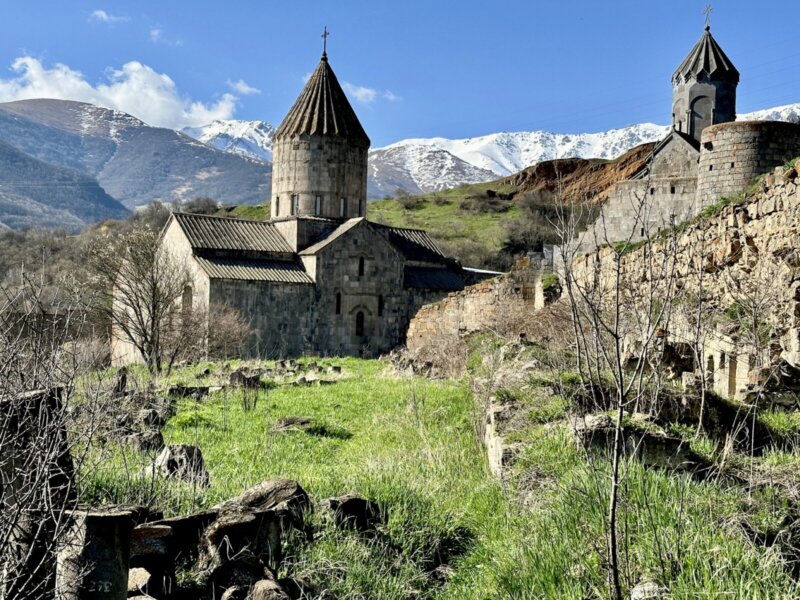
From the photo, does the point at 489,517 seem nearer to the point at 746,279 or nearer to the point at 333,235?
the point at 746,279

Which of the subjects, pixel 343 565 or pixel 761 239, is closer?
pixel 343 565

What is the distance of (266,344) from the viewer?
25.8m

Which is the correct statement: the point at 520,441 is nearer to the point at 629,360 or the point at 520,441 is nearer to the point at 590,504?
the point at 590,504

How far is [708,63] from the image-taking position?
36.1 meters

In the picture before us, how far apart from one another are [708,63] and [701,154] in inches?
708

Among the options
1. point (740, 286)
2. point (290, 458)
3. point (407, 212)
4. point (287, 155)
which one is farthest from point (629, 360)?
point (407, 212)

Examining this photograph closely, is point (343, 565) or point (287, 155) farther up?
point (287, 155)

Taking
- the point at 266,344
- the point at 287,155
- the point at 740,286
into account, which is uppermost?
the point at 287,155

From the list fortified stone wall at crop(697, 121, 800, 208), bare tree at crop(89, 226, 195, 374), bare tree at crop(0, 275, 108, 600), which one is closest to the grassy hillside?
bare tree at crop(89, 226, 195, 374)

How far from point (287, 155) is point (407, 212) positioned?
34445 mm

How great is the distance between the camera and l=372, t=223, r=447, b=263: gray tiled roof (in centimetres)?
3194

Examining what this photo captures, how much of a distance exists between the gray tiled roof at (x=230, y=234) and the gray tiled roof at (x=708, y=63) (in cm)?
1907

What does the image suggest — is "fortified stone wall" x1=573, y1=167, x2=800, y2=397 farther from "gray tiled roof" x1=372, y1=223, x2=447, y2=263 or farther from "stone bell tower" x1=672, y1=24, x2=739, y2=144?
"stone bell tower" x1=672, y1=24, x2=739, y2=144

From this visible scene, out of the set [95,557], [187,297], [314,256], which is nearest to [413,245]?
[314,256]
